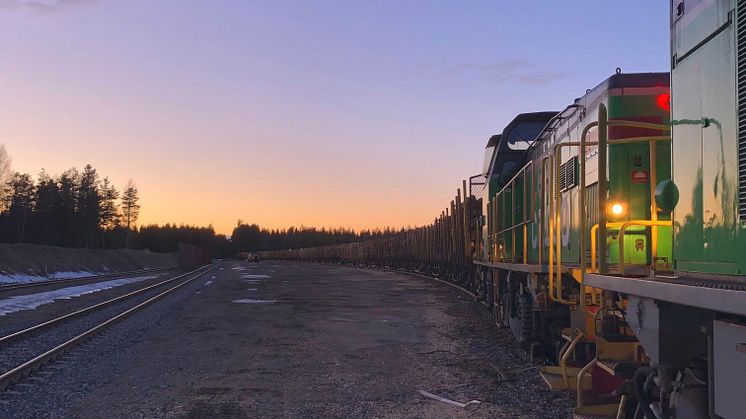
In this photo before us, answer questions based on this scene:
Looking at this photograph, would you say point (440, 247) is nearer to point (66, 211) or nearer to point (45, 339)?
point (45, 339)

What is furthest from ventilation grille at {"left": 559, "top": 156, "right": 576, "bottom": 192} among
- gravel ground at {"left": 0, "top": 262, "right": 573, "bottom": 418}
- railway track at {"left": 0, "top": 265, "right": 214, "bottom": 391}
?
railway track at {"left": 0, "top": 265, "right": 214, "bottom": 391}

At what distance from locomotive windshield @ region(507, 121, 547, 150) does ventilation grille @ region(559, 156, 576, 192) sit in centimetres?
422

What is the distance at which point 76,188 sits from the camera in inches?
3551

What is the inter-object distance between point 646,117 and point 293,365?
5665 mm

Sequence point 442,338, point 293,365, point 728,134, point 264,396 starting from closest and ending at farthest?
point 728,134, point 264,396, point 293,365, point 442,338

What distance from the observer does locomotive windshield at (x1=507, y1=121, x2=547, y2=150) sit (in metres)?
11.3

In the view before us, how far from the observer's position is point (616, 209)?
5.62m

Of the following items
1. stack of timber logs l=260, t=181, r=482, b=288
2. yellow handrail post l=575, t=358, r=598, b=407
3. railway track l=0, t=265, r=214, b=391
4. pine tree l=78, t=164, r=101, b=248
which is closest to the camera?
yellow handrail post l=575, t=358, r=598, b=407

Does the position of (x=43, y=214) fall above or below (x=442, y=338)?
above

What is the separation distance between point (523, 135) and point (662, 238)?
6.40m

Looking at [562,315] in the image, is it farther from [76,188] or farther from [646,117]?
[76,188]

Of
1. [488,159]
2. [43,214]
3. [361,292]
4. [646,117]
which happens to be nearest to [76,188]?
[43,214]

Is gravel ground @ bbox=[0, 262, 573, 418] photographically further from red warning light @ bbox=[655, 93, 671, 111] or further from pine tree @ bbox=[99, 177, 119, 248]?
pine tree @ bbox=[99, 177, 119, 248]

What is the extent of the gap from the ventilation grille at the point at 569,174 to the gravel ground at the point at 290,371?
7.54 feet
